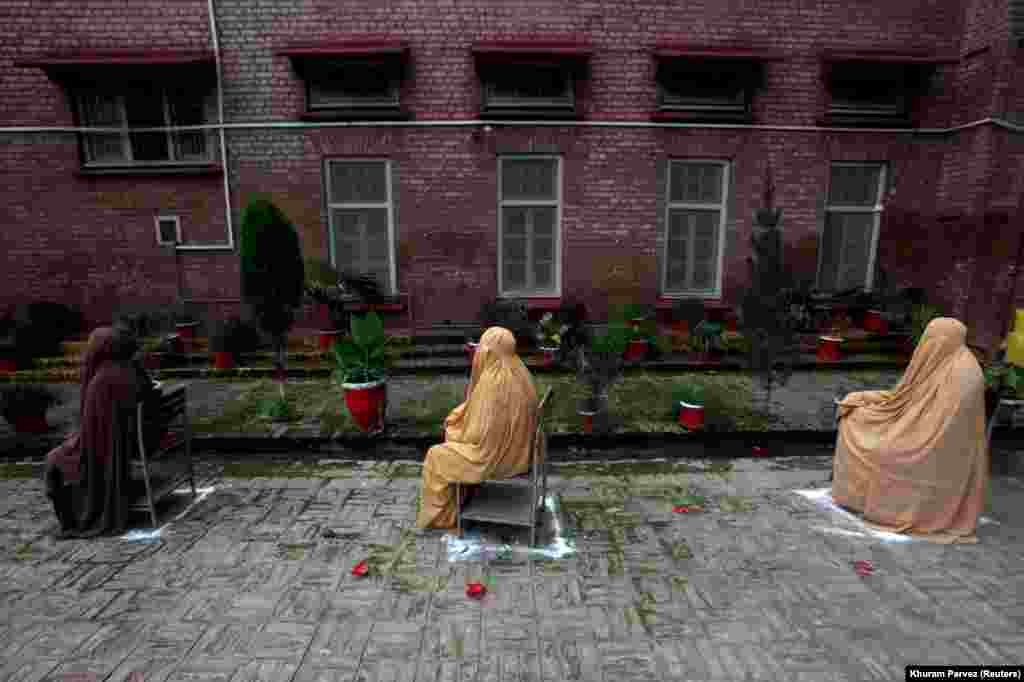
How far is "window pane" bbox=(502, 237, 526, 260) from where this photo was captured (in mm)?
9289

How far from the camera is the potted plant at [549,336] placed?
8473 millimetres

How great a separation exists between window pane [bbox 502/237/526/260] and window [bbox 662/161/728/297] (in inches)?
102

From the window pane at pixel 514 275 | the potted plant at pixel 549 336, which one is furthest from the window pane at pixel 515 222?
the potted plant at pixel 549 336

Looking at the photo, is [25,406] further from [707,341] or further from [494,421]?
[707,341]

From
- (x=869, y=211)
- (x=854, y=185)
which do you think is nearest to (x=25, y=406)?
(x=854, y=185)

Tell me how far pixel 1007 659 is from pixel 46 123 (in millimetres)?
13181

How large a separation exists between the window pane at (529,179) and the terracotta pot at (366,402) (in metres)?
4.61

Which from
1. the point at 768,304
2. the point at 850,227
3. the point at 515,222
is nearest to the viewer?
the point at 768,304

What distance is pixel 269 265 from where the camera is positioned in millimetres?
6242

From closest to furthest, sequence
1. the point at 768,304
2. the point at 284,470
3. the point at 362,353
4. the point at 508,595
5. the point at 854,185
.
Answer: the point at 508,595, the point at 284,470, the point at 768,304, the point at 362,353, the point at 854,185

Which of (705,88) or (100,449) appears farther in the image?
(705,88)

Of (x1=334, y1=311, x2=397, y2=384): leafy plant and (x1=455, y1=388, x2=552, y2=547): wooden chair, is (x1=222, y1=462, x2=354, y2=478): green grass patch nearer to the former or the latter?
(x1=334, y1=311, x2=397, y2=384): leafy plant

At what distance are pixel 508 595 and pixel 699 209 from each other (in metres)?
7.89

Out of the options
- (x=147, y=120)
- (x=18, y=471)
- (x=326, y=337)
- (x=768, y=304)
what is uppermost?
(x=147, y=120)
